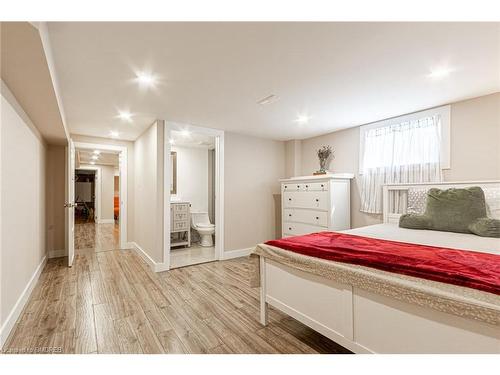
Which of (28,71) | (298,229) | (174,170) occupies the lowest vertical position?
(298,229)

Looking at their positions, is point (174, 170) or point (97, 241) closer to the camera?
point (174, 170)

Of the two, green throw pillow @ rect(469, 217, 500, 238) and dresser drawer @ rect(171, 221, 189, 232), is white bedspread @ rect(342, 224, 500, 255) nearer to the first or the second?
green throw pillow @ rect(469, 217, 500, 238)

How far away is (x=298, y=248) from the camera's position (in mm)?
1736

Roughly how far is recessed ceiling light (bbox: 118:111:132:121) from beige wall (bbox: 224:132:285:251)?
1486 millimetres

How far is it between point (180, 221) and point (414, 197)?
3.93 m

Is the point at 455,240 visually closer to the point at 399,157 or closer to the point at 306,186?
the point at 399,157

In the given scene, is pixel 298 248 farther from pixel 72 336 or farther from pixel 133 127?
pixel 133 127

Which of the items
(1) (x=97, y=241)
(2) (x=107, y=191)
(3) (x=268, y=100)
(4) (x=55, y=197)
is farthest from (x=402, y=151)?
(2) (x=107, y=191)

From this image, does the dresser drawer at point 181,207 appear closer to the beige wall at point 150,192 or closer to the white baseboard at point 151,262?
Result: the beige wall at point 150,192

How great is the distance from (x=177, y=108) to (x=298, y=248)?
2.29 metres

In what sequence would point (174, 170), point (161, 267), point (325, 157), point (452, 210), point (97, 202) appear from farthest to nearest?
1. point (97, 202)
2. point (174, 170)
3. point (325, 157)
4. point (161, 267)
5. point (452, 210)

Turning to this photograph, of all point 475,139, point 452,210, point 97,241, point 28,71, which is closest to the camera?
point 28,71

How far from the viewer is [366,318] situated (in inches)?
52.4
